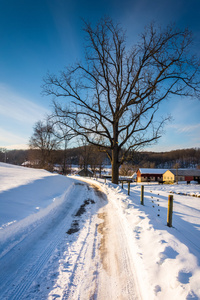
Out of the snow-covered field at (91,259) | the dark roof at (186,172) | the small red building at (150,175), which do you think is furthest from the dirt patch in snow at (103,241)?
the dark roof at (186,172)

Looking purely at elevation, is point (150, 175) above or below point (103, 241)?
below

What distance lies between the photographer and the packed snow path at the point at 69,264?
2.33 metres

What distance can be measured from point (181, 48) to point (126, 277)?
12.4 meters

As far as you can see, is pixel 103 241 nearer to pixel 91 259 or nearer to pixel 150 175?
pixel 91 259

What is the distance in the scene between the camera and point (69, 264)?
296cm

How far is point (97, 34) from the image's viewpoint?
1230 cm

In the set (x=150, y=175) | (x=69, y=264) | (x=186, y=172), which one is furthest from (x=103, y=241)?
(x=186, y=172)

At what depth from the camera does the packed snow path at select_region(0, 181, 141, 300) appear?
7.64 feet

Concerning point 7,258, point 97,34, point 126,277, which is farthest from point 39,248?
point 97,34

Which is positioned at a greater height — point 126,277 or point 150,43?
point 150,43

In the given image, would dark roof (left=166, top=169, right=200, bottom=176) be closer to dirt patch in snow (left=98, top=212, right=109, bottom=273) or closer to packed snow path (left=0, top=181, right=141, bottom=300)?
dirt patch in snow (left=98, top=212, right=109, bottom=273)

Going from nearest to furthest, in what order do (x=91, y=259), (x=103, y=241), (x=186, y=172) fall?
(x=91, y=259) < (x=103, y=241) < (x=186, y=172)

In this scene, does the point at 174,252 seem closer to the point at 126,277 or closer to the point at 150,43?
the point at 126,277

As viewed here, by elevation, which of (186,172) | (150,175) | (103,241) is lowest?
(150,175)
